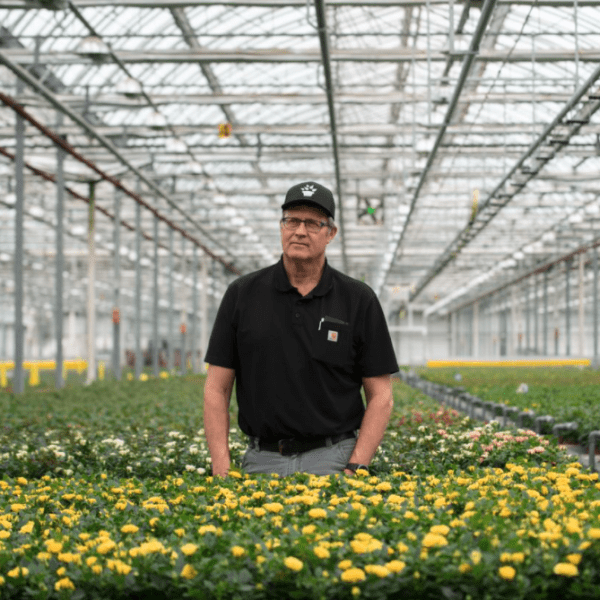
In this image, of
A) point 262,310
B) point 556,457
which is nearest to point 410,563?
point 262,310

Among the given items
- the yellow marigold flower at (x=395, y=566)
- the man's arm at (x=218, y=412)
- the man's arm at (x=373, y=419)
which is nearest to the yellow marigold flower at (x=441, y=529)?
the yellow marigold flower at (x=395, y=566)

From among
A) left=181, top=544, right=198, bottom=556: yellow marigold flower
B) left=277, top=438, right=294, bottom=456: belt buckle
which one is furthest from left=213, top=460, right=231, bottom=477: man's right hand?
left=181, top=544, right=198, bottom=556: yellow marigold flower

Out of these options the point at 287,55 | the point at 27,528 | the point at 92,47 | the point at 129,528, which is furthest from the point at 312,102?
the point at 129,528

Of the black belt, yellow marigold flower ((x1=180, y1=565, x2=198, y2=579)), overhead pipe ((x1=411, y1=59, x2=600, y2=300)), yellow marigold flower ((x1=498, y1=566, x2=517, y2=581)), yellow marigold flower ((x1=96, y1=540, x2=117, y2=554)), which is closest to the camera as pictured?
yellow marigold flower ((x1=498, y1=566, x2=517, y2=581))

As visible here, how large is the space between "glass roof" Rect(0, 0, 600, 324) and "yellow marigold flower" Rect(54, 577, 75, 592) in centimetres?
836

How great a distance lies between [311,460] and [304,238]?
1001 mm

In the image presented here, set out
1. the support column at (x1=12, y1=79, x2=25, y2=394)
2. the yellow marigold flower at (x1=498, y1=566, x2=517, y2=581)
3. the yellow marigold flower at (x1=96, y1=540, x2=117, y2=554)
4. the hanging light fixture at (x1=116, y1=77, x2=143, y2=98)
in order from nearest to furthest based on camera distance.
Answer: the yellow marigold flower at (x1=498, y1=566, x2=517, y2=581) < the yellow marigold flower at (x1=96, y1=540, x2=117, y2=554) < the hanging light fixture at (x1=116, y1=77, x2=143, y2=98) < the support column at (x1=12, y1=79, x2=25, y2=394)

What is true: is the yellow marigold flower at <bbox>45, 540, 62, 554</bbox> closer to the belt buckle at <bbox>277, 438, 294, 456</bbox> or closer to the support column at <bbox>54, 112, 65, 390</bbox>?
the belt buckle at <bbox>277, 438, 294, 456</bbox>

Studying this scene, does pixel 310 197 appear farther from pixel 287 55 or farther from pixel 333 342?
pixel 287 55

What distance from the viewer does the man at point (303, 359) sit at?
11.7 feet

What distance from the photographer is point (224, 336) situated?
367cm

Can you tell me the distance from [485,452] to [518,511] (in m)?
2.24

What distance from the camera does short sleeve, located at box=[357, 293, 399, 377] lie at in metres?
3.64

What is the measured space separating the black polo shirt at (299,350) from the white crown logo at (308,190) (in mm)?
377
